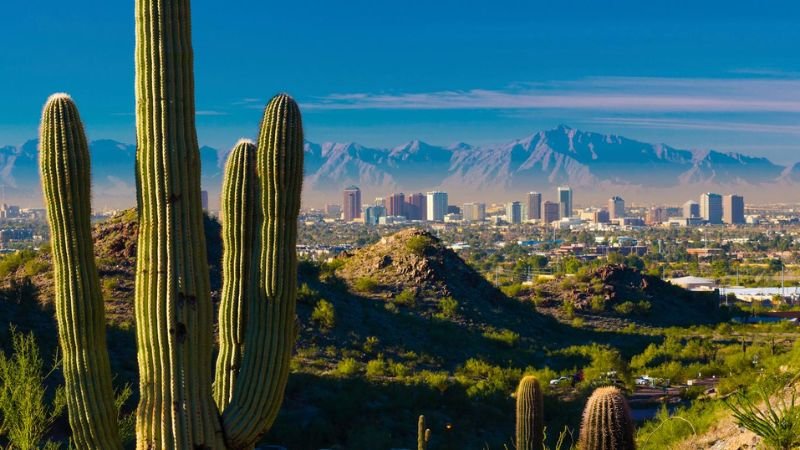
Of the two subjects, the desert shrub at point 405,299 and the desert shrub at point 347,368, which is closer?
the desert shrub at point 347,368

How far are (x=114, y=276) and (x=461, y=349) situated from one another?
9465 mm

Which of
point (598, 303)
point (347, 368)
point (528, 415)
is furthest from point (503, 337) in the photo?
point (528, 415)

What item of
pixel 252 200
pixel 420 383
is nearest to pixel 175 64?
pixel 252 200

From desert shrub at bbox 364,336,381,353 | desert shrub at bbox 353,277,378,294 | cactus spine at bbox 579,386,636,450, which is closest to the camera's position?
cactus spine at bbox 579,386,636,450

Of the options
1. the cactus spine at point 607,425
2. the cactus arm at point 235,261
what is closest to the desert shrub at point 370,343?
the cactus arm at point 235,261

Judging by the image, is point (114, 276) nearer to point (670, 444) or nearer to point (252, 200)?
point (670, 444)

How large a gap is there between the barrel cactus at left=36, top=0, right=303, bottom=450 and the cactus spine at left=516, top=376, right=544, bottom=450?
11.4 ft

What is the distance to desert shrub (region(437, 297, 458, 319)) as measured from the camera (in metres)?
31.2

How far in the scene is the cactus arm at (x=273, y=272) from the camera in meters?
7.90

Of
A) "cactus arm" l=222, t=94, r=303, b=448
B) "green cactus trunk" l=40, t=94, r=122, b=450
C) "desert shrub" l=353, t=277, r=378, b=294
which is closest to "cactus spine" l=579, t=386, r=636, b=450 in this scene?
"cactus arm" l=222, t=94, r=303, b=448

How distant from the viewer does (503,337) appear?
29734 mm

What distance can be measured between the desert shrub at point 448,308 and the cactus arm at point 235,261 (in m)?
22.5

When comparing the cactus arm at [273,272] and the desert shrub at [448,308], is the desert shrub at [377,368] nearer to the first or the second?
the desert shrub at [448,308]

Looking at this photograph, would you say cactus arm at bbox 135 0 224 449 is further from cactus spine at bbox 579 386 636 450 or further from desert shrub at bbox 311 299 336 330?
desert shrub at bbox 311 299 336 330
